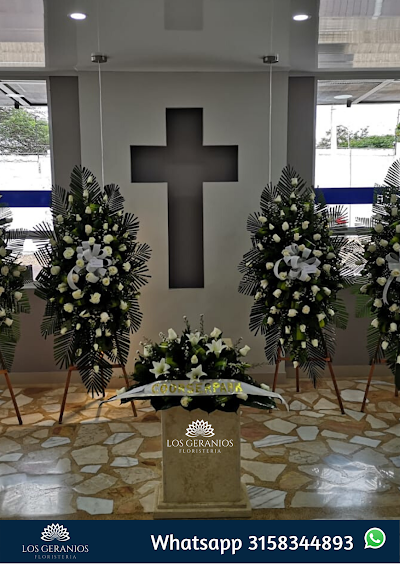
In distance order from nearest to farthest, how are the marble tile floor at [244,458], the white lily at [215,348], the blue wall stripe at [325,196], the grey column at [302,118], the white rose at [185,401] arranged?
the white rose at [185,401]
the white lily at [215,348]
the marble tile floor at [244,458]
the grey column at [302,118]
the blue wall stripe at [325,196]

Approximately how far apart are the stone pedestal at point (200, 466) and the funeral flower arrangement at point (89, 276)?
125 centimetres

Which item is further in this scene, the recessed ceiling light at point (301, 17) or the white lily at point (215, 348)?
the recessed ceiling light at point (301, 17)

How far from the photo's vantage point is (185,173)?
5.07m

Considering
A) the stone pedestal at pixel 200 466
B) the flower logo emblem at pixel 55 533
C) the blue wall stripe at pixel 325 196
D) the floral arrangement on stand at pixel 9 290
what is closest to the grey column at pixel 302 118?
the blue wall stripe at pixel 325 196

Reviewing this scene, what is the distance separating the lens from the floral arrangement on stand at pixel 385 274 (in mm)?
4086

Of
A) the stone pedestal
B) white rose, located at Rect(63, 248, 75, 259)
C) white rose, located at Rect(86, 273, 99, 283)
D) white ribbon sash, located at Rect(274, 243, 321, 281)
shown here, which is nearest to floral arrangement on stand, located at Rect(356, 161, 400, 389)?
white ribbon sash, located at Rect(274, 243, 321, 281)

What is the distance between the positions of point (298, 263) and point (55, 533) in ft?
8.16

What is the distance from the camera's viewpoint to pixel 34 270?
5262 millimetres

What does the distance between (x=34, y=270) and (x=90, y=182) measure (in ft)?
4.53

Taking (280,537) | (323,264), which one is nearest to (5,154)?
(323,264)

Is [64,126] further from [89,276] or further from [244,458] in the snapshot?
[244,458]

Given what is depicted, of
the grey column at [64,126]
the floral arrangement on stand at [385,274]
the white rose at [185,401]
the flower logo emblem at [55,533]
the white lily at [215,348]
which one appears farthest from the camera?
the grey column at [64,126]

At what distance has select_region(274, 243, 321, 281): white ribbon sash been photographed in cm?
414

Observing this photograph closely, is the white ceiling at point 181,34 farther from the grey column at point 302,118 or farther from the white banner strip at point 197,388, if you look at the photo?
the white banner strip at point 197,388
